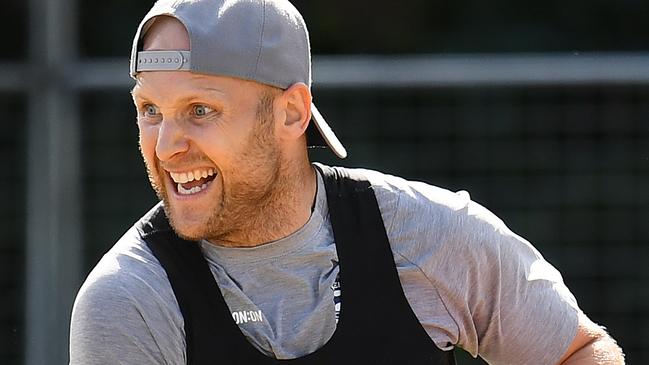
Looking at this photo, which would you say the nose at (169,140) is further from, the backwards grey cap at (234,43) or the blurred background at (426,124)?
the blurred background at (426,124)

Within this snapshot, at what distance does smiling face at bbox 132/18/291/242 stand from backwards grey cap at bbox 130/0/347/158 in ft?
0.08

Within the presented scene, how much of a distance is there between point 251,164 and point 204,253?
0.67 ft

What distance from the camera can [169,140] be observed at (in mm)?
2906

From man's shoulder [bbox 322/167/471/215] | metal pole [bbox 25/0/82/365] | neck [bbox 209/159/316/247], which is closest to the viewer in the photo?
neck [bbox 209/159/316/247]

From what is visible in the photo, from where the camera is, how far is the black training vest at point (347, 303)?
9.50ft

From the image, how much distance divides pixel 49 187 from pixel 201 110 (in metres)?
2.24

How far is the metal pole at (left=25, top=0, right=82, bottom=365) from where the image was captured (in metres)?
5.07

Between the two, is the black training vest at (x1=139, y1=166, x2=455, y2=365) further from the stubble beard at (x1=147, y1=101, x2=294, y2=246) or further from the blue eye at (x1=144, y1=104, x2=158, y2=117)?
the blue eye at (x1=144, y1=104, x2=158, y2=117)

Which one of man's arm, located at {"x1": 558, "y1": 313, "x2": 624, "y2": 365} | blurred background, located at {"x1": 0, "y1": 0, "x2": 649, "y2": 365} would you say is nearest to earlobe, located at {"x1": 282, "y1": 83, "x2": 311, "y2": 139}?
man's arm, located at {"x1": 558, "y1": 313, "x2": 624, "y2": 365}

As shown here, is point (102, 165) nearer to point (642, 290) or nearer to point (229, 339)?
point (642, 290)

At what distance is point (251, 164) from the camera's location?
299 cm

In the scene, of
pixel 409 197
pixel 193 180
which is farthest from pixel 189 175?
pixel 409 197

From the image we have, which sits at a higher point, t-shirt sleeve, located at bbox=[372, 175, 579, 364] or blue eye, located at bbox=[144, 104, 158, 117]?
blue eye, located at bbox=[144, 104, 158, 117]

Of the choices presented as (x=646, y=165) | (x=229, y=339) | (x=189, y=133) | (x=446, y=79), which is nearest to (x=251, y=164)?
(x=189, y=133)
